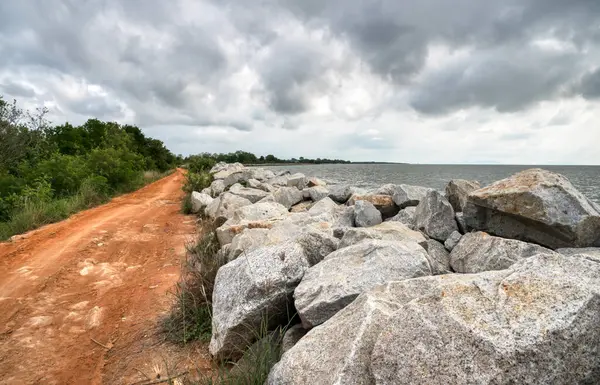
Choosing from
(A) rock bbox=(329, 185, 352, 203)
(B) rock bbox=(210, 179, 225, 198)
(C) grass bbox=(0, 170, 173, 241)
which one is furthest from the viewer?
(B) rock bbox=(210, 179, 225, 198)

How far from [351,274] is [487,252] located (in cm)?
188

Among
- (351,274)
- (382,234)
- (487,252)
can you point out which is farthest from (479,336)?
(382,234)

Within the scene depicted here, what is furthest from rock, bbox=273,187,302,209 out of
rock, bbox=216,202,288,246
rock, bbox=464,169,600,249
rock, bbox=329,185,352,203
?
rock, bbox=464,169,600,249

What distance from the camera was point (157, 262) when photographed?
294 inches

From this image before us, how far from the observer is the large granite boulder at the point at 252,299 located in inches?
145

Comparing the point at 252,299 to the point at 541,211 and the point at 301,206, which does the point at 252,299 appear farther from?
the point at 301,206

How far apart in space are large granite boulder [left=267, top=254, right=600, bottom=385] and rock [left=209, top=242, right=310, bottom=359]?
1086 millimetres

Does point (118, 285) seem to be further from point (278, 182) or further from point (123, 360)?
point (278, 182)

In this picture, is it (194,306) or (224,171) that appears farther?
(224,171)

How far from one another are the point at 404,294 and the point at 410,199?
6.01m

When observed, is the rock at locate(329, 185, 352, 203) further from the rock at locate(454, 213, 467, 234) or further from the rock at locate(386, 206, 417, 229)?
the rock at locate(454, 213, 467, 234)

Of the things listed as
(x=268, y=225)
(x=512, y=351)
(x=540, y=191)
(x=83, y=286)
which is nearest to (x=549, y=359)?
(x=512, y=351)

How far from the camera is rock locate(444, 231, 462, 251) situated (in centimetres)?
541

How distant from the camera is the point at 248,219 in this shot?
7.89 m
